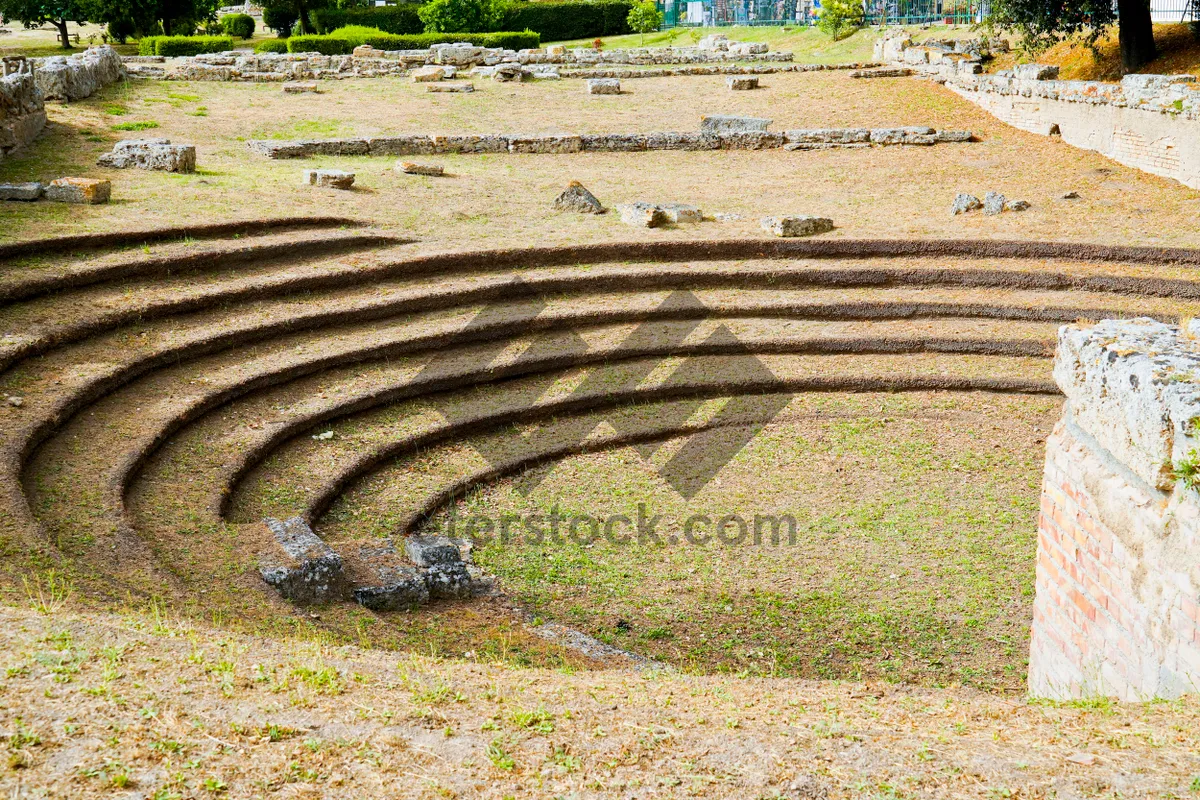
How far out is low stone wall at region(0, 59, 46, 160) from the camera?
41.7ft

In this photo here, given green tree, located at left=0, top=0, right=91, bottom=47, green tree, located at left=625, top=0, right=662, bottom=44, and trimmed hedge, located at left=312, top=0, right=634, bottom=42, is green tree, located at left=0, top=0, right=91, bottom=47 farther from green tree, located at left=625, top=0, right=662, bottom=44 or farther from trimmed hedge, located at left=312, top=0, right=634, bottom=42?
green tree, located at left=625, top=0, right=662, bottom=44

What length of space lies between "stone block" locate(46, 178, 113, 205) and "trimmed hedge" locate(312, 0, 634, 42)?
2288 centimetres

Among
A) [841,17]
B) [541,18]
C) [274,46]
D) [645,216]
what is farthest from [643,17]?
[645,216]

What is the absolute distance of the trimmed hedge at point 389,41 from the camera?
2778 centimetres

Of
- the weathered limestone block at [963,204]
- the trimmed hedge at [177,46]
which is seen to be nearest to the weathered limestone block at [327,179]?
the weathered limestone block at [963,204]

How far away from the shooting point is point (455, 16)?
31.0m

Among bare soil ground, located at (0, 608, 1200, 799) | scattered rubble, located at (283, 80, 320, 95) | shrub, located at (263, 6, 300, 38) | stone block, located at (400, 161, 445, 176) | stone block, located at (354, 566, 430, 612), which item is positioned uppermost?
shrub, located at (263, 6, 300, 38)

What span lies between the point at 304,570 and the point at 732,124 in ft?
43.7

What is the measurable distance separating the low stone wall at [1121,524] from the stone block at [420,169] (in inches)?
433

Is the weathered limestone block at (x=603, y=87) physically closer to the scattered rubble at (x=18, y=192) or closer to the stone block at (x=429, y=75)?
the stone block at (x=429, y=75)

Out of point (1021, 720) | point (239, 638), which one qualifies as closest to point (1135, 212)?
point (1021, 720)

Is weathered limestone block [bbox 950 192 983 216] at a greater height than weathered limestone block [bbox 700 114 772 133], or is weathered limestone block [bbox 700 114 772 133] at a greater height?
weathered limestone block [bbox 700 114 772 133]

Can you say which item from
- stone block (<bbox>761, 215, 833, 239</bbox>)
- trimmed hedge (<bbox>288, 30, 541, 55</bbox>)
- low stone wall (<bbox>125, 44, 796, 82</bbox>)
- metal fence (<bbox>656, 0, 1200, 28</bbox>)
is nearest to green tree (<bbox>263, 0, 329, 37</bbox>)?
trimmed hedge (<bbox>288, 30, 541, 55</bbox>)

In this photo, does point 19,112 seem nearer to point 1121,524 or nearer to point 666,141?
point 666,141
